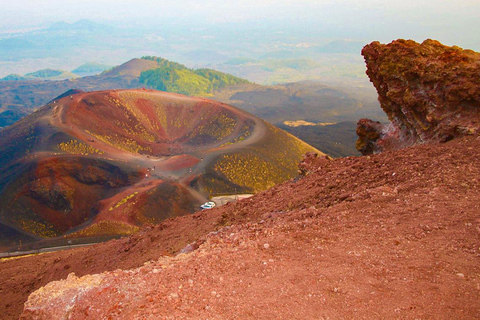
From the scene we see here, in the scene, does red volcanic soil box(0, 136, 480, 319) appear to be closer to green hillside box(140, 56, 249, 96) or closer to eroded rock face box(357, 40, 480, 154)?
eroded rock face box(357, 40, 480, 154)

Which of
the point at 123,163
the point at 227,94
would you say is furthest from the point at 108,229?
the point at 227,94

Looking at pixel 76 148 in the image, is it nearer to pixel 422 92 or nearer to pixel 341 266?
pixel 422 92

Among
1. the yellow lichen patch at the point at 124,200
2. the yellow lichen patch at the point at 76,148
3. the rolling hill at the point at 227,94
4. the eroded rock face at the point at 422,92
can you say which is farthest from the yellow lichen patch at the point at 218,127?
the eroded rock face at the point at 422,92

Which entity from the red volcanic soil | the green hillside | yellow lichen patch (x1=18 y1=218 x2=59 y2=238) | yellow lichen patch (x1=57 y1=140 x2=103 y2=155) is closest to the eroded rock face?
the red volcanic soil

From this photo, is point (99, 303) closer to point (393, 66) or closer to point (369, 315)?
point (369, 315)

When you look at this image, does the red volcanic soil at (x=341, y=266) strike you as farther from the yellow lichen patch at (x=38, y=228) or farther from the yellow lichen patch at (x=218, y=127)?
the yellow lichen patch at (x=218, y=127)

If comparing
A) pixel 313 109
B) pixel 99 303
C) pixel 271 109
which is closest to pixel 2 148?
pixel 99 303
